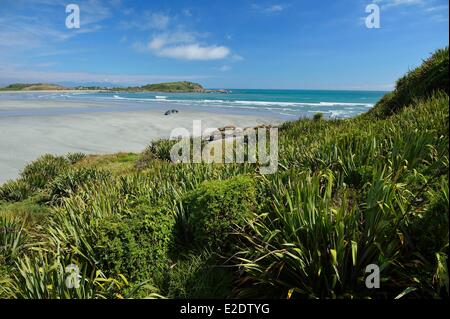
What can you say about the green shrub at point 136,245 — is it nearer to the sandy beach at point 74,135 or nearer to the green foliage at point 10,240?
the green foliage at point 10,240

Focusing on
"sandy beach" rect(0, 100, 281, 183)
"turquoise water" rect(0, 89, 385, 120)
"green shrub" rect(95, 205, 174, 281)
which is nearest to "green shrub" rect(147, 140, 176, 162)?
"sandy beach" rect(0, 100, 281, 183)

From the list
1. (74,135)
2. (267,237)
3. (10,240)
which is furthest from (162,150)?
(74,135)

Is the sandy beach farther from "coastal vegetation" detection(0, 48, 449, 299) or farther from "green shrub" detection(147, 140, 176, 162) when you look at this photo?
"coastal vegetation" detection(0, 48, 449, 299)

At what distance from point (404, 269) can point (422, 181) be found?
1713mm

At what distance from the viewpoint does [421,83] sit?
12.8 meters

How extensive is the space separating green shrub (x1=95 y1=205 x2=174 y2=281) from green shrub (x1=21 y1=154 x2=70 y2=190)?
818cm

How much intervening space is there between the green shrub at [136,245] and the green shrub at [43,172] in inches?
322

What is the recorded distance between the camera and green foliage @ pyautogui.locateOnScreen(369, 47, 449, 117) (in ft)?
38.4

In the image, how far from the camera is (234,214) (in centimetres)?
460

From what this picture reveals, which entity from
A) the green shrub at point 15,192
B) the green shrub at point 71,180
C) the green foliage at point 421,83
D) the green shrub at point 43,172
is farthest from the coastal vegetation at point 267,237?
the green foliage at point 421,83

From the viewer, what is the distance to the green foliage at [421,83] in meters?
11.7

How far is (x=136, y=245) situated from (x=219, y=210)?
111 centimetres
